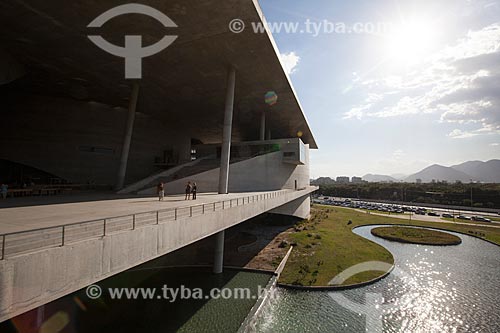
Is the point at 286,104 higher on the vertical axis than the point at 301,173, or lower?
higher

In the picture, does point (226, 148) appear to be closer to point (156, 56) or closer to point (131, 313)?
point (156, 56)

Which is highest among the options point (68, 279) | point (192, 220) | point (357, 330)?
point (192, 220)

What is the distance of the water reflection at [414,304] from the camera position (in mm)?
12523

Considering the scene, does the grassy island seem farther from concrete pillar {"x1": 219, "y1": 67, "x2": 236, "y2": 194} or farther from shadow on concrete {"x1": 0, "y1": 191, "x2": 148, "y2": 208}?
shadow on concrete {"x1": 0, "y1": 191, "x2": 148, "y2": 208}

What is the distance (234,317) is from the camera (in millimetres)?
12523

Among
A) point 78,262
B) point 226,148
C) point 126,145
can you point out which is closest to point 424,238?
point 226,148

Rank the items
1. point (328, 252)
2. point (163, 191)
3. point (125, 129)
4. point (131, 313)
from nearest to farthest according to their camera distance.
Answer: point (131, 313) → point (163, 191) → point (328, 252) → point (125, 129)

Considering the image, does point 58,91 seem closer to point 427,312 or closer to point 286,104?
point 286,104

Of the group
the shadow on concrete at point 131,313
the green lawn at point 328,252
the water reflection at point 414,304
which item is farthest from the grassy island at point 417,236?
the shadow on concrete at point 131,313

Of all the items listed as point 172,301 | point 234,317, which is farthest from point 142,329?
point 234,317

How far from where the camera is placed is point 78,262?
5480 millimetres

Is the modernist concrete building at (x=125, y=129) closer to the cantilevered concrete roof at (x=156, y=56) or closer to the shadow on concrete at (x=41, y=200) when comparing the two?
the cantilevered concrete roof at (x=156, y=56)

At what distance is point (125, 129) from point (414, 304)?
1077 inches

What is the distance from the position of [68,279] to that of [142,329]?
7.58 m
